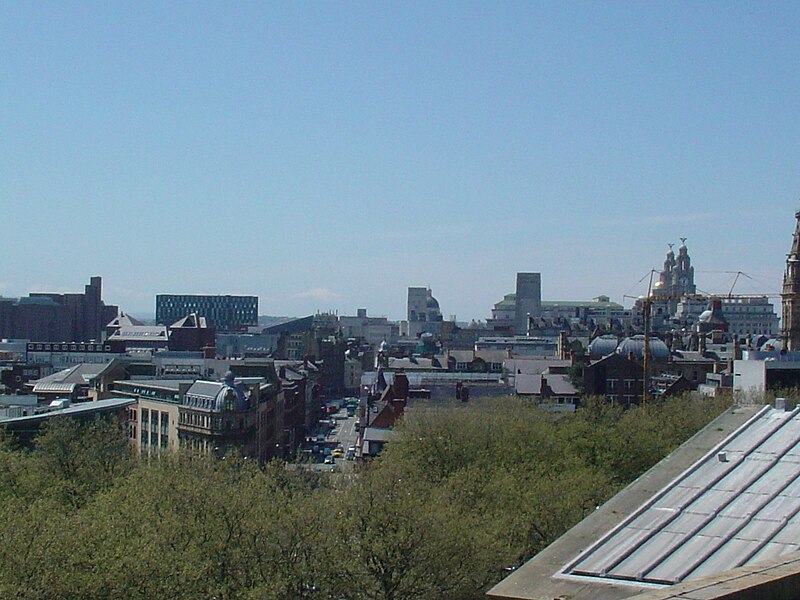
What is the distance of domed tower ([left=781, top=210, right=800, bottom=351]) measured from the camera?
421 feet

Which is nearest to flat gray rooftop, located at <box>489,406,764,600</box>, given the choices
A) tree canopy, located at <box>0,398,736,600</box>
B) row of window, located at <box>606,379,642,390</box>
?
tree canopy, located at <box>0,398,736,600</box>

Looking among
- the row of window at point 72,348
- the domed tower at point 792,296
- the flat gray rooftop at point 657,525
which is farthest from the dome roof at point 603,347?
the flat gray rooftop at point 657,525

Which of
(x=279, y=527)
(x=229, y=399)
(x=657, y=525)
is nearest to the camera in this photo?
(x=657, y=525)

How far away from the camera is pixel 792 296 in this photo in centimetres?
12838

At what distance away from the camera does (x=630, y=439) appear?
2494 inches

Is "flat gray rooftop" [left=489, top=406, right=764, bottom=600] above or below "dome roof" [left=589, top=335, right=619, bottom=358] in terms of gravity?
below

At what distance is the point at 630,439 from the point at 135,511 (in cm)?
3207

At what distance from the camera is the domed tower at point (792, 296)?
128375 mm

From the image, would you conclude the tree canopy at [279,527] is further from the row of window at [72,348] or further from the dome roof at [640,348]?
the row of window at [72,348]

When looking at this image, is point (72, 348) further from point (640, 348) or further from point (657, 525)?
point (657, 525)

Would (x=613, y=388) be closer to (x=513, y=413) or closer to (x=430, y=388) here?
(x=430, y=388)

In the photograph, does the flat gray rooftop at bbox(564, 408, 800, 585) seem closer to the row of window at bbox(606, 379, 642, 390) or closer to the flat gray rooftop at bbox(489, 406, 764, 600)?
the flat gray rooftop at bbox(489, 406, 764, 600)

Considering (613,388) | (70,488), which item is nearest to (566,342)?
(613,388)

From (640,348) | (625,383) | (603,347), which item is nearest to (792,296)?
(640,348)
